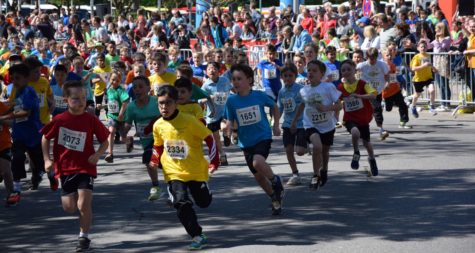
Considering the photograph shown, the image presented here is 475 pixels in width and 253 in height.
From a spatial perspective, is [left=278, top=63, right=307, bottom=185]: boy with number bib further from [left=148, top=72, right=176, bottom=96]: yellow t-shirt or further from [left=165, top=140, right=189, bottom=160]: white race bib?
[left=165, top=140, right=189, bottom=160]: white race bib

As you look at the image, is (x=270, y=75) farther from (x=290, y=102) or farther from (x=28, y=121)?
(x=28, y=121)

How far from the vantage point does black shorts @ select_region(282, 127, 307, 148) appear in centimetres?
1151

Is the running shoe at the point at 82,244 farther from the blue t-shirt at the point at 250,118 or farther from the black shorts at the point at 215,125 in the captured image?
the black shorts at the point at 215,125

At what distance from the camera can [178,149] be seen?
853cm

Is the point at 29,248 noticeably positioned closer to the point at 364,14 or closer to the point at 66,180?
the point at 66,180

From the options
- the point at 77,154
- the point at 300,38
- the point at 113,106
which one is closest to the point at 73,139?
the point at 77,154

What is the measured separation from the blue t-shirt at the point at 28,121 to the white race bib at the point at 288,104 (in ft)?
9.40

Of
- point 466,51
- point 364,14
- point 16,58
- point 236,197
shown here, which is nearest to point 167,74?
point 16,58

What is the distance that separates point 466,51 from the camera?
18.7 metres

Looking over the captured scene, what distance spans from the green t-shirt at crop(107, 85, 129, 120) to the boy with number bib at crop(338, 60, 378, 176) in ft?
11.0

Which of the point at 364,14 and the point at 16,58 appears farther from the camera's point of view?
the point at 364,14

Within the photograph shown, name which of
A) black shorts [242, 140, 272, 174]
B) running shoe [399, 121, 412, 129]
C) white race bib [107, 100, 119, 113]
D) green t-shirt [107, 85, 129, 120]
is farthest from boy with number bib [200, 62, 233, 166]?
running shoe [399, 121, 412, 129]

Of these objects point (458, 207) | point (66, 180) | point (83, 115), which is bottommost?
point (458, 207)

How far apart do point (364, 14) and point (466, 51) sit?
7.98 metres
